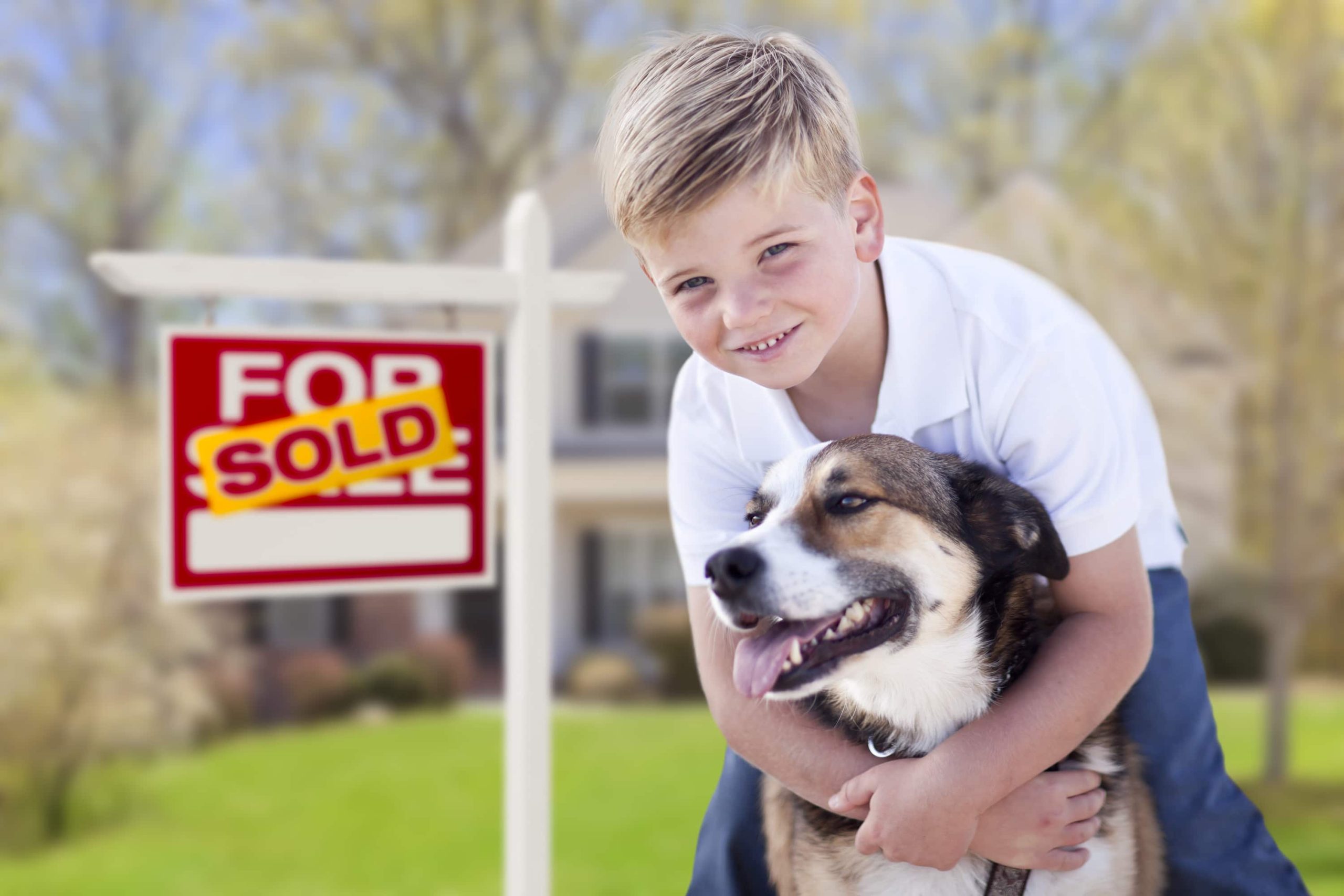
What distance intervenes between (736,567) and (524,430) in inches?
70.2

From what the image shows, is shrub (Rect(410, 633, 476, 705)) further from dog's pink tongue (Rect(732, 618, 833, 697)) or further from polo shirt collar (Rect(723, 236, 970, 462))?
dog's pink tongue (Rect(732, 618, 833, 697))

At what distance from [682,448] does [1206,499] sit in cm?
872

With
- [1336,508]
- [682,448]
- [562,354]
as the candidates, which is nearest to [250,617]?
[562,354]

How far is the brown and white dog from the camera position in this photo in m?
1.35

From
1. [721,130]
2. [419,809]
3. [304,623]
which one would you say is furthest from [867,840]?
[304,623]

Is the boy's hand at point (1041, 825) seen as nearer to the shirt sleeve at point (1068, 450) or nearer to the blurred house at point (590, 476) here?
the shirt sleeve at point (1068, 450)

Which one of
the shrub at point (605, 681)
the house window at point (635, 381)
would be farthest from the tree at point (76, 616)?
the house window at point (635, 381)

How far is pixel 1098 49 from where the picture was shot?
1362cm

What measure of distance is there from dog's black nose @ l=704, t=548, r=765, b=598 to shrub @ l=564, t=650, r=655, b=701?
39.3 feet

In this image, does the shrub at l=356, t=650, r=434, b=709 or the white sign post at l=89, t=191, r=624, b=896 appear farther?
the shrub at l=356, t=650, r=434, b=709

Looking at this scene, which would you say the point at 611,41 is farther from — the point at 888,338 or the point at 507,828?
the point at 888,338

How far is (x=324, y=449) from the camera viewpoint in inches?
119

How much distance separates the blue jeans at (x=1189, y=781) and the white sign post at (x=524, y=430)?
1667 mm

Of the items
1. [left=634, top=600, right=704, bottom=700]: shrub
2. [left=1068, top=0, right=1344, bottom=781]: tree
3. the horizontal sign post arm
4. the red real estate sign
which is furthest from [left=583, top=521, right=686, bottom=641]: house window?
the horizontal sign post arm
